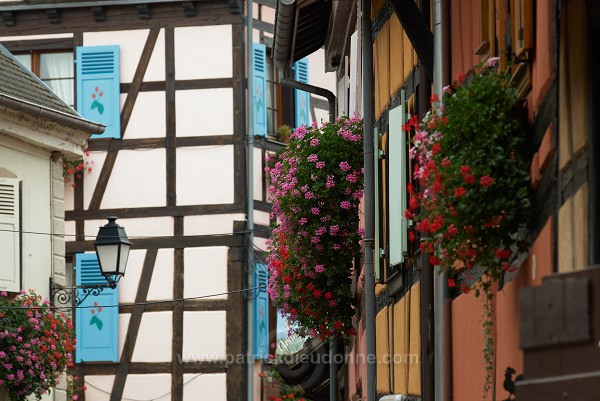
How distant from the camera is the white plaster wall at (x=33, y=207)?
13.4 metres

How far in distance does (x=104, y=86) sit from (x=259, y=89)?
7.36ft

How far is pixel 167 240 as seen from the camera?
1950 centimetres

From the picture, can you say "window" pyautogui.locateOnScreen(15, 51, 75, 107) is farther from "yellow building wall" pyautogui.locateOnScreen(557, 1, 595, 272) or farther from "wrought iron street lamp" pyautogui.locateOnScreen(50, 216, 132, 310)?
"yellow building wall" pyautogui.locateOnScreen(557, 1, 595, 272)

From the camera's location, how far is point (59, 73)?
2033cm

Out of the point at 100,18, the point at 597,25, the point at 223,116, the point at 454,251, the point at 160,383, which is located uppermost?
A: the point at 100,18

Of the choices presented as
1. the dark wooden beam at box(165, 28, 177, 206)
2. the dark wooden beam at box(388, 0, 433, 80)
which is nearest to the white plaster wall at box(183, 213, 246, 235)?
the dark wooden beam at box(165, 28, 177, 206)

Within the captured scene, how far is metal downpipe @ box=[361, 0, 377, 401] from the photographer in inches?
392

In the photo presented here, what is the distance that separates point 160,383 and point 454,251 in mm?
14294

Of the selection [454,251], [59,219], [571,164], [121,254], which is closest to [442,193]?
[454,251]

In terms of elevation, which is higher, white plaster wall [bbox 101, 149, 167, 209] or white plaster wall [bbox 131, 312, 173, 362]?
white plaster wall [bbox 101, 149, 167, 209]

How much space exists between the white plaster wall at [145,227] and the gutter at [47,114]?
556 cm

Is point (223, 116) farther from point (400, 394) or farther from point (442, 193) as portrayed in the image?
point (442, 193)

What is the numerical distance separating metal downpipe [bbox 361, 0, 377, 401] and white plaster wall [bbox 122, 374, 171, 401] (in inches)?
367

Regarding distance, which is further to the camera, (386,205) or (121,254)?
(121,254)
